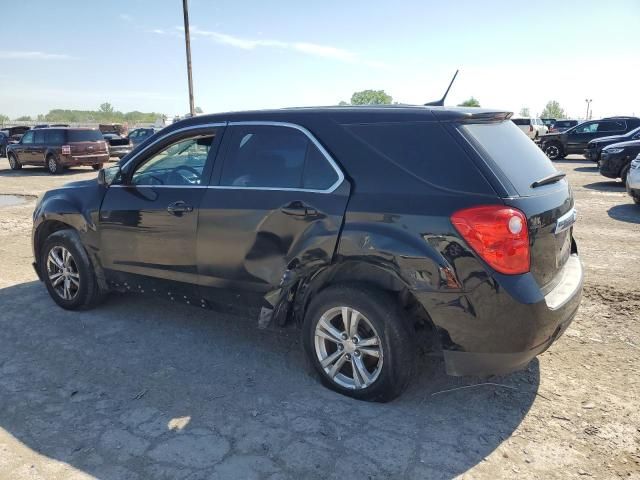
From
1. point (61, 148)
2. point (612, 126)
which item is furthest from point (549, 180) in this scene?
point (612, 126)

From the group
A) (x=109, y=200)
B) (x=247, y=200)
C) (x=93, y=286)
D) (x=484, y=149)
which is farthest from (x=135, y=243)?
(x=484, y=149)

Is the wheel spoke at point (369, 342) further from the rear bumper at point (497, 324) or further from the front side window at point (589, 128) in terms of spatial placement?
the front side window at point (589, 128)

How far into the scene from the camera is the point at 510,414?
125 inches

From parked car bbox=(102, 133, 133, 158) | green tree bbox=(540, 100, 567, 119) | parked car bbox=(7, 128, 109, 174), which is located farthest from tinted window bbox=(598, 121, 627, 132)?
Answer: green tree bbox=(540, 100, 567, 119)

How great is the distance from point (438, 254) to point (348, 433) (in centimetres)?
114

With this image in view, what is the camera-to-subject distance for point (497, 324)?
2836mm

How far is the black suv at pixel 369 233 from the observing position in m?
2.85

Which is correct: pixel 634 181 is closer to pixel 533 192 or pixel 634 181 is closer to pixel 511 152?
pixel 511 152

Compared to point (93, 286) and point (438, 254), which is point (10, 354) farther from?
point (438, 254)

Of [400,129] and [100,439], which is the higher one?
[400,129]

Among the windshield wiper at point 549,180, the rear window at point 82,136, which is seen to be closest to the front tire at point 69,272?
the windshield wiper at point 549,180

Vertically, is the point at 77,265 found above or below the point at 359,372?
above

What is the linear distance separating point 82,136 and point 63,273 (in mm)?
16349

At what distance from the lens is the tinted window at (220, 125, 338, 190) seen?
3.38 meters
